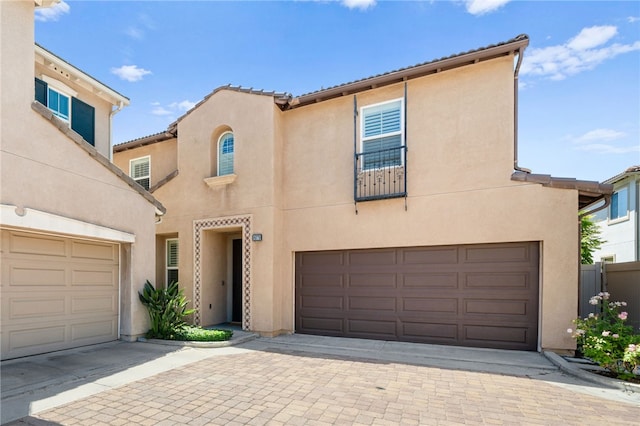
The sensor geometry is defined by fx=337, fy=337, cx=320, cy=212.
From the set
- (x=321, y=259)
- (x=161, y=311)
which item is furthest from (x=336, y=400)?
(x=161, y=311)

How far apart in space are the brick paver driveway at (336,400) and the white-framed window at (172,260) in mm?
6067

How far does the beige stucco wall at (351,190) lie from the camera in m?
7.52

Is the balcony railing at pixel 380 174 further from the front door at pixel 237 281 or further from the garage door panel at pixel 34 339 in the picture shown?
the garage door panel at pixel 34 339

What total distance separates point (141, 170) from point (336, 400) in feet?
39.1

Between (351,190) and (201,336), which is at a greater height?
(351,190)

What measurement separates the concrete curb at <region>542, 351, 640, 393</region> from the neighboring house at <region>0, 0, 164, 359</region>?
9.22 m

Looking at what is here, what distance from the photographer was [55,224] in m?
6.40

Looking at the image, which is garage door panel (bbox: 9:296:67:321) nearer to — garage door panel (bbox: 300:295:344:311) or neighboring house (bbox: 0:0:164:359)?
neighboring house (bbox: 0:0:164:359)

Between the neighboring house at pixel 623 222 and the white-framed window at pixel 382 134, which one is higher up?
the white-framed window at pixel 382 134

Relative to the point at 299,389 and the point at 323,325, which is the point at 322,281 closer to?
the point at 323,325

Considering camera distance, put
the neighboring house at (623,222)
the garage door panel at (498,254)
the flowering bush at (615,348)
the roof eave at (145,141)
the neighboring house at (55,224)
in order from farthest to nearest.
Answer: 1. the neighboring house at (623,222)
2. the roof eave at (145,141)
3. the garage door panel at (498,254)
4. the neighboring house at (55,224)
5. the flowering bush at (615,348)

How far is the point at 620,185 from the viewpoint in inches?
A: 593

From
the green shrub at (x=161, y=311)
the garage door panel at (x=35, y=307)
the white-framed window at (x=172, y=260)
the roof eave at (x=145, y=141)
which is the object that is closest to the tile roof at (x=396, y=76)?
the roof eave at (x=145, y=141)

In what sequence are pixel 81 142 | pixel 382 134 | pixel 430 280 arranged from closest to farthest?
pixel 81 142 → pixel 430 280 → pixel 382 134
